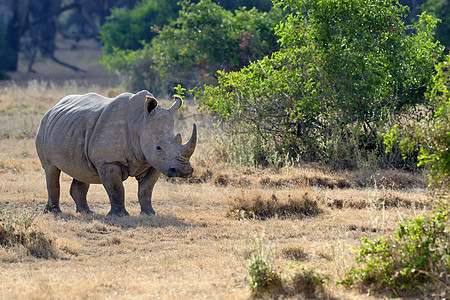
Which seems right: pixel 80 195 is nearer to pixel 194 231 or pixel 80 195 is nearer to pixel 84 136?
pixel 84 136

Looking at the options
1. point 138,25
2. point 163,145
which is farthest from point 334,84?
point 138,25

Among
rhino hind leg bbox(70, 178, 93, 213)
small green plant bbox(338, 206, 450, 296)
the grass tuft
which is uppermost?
small green plant bbox(338, 206, 450, 296)

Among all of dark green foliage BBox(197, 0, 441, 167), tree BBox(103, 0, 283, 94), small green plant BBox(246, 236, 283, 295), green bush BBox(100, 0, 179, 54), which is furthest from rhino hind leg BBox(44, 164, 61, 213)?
green bush BBox(100, 0, 179, 54)

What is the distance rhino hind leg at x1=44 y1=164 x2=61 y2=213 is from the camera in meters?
10.1

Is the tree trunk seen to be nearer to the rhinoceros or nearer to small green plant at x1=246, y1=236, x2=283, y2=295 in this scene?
the rhinoceros

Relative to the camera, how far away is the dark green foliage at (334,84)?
1247 cm

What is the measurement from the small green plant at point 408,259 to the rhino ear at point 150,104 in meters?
4.18

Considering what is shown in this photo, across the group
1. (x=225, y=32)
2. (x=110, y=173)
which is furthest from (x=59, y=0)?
(x=110, y=173)

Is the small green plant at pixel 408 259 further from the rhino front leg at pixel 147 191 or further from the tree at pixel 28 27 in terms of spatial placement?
the tree at pixel 28 27

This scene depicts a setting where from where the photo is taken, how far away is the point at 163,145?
930 centimetres

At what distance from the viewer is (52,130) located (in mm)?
10117

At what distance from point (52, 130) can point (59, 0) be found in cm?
3649

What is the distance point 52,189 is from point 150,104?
1984 millimetres

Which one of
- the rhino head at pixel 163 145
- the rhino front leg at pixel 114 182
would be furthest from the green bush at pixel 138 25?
the rhino front leg at pixel 114 182
